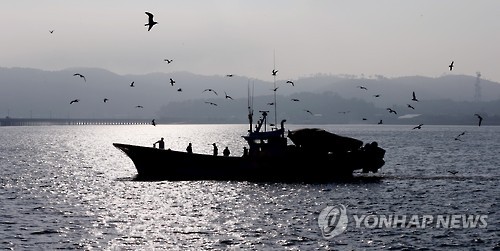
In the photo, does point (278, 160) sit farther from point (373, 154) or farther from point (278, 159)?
point (373, 154)

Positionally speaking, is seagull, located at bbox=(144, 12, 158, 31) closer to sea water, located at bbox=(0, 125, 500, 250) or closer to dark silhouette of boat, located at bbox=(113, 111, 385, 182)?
sea water, located at bbox=(0, 125, 500, 250)

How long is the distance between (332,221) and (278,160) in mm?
21809

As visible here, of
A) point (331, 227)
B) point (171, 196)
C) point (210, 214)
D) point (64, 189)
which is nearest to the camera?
point (331, 227)

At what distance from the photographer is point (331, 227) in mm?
45750

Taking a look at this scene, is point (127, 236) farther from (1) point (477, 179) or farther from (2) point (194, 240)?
(1) point (477, 179)

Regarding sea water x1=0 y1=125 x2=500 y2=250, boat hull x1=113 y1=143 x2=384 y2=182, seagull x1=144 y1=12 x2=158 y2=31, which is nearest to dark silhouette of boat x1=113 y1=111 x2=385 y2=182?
boat hull x1=113 y1=143 x2=384 y2=182

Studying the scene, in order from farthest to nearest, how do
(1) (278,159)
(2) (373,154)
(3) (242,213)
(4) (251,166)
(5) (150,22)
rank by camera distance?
1. (2) (373,154)
2. (4) (251,166)
3. (1) (278,159)
4. (3) (242,213)
5. (5) (150,22)

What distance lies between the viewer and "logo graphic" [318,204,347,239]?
43959 mm

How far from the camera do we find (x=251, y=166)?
70.2 meters

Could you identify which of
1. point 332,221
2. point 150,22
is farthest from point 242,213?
point 150,22

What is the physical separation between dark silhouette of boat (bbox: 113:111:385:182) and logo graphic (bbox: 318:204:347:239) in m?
14.5

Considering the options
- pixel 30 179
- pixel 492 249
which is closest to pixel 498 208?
pixel 492 249

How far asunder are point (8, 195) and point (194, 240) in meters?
29.6

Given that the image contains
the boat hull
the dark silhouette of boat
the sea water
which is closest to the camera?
the sea water
